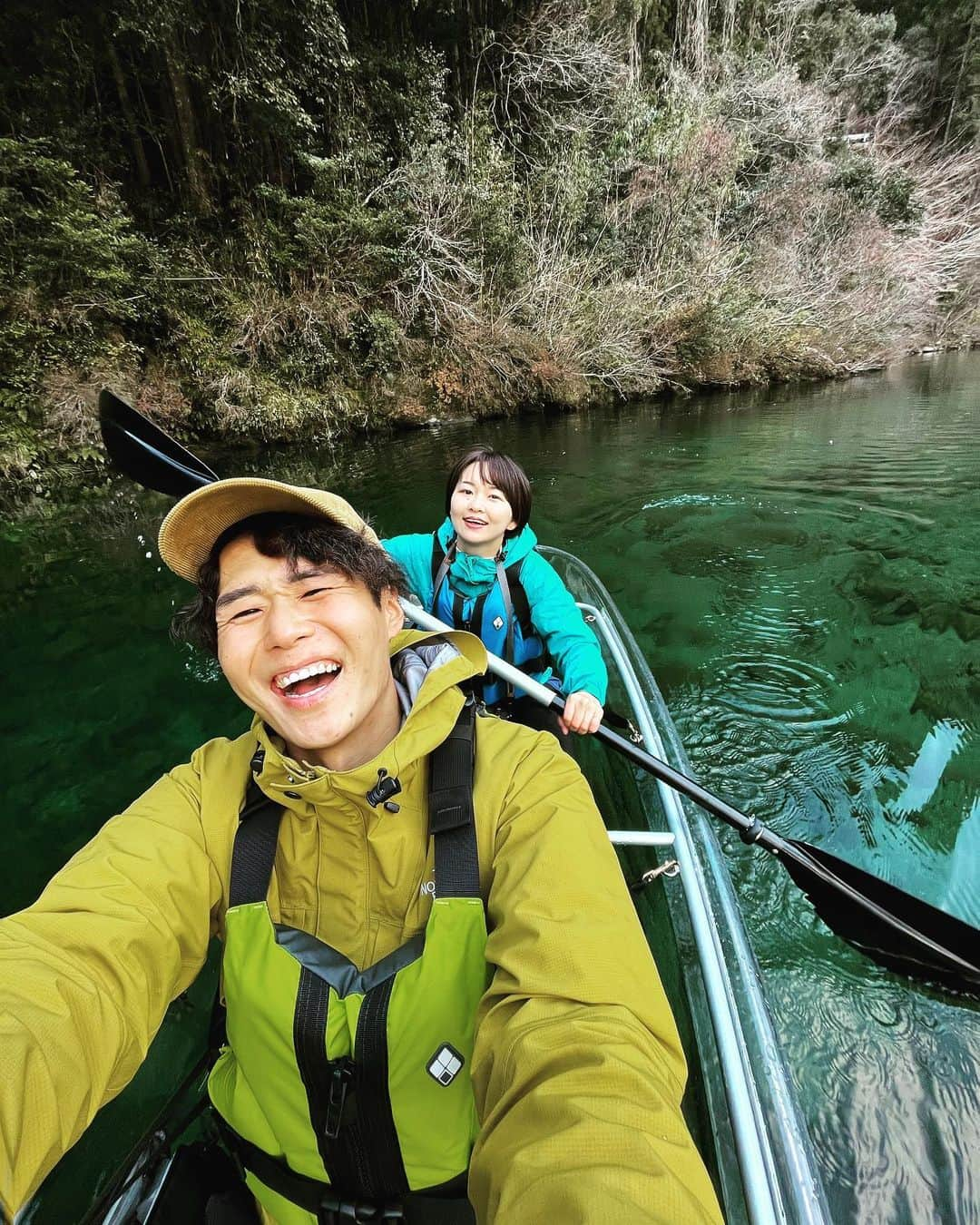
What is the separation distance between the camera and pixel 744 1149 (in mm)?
1137

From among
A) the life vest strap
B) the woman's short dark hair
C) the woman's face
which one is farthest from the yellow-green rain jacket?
the woman's short dark hair

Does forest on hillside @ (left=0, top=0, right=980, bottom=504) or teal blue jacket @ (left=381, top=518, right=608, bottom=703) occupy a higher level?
forest on hillside @ (left=0, top=0, right=980, bottom=504)

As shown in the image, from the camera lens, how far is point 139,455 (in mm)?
2408

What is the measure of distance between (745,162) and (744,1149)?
75.7 feet

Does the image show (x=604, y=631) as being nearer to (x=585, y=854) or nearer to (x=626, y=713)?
(x=626, y=713)

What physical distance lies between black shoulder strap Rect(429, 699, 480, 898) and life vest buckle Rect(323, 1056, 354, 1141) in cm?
33

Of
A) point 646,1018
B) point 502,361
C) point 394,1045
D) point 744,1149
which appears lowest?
point 744,1149

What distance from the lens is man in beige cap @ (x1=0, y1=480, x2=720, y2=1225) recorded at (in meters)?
0.81

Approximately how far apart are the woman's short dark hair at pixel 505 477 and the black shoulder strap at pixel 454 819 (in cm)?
181

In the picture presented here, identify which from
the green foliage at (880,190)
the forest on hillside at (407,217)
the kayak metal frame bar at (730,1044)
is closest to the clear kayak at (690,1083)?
the kayak metal frame bar at (730,1044)

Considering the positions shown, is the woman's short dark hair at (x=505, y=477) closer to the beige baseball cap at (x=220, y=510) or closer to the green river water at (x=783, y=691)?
the beige baseball cap at (x=220, y=510)

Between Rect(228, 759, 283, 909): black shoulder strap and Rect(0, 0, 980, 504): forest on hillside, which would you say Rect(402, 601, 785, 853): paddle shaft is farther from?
Rect(0, 0, 980, 504): forest on hillside

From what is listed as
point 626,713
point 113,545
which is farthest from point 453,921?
point 113,545

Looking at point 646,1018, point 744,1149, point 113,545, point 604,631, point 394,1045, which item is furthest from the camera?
point 113,545
